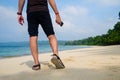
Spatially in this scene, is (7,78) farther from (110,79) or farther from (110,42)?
(110,42)

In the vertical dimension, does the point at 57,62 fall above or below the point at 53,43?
below

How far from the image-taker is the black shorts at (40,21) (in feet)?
16.9

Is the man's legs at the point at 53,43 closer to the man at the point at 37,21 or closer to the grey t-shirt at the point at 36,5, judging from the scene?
the man at the point at 37,21

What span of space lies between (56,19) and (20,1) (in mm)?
775

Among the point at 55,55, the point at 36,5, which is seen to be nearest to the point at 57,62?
the point at 55,55

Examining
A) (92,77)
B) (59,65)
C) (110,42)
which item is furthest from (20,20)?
(110,42)

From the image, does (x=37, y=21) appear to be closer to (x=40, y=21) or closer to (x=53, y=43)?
(x=40, y=21)

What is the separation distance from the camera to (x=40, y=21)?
5.21m

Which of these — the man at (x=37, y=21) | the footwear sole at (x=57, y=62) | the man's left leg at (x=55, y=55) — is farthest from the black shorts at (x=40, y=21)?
the footwear sole at (x=57, y=62)

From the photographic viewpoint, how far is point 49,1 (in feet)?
17.2

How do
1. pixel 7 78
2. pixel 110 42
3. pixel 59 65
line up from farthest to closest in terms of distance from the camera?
pixel 110 42 < pixel 59 65 < pixel 7 78

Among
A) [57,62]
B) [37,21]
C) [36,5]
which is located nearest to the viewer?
[57,62]

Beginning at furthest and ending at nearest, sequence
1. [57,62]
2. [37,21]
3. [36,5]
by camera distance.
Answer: [37,21], [36,5], [57,62]

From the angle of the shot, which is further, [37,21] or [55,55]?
[37,21]
